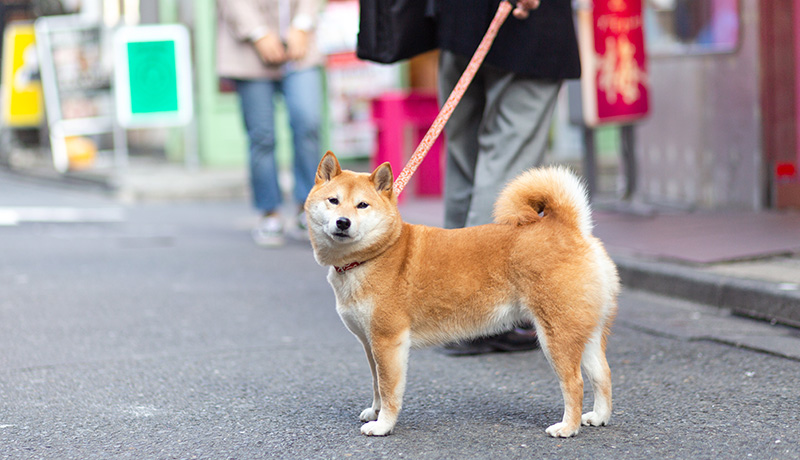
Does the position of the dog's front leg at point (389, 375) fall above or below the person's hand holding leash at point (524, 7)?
below

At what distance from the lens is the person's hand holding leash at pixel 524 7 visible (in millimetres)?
3553

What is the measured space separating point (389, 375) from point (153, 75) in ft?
30.2

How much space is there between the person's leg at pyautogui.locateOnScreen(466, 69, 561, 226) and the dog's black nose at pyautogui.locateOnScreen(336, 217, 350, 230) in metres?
1.10

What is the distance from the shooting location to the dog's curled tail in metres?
2.86

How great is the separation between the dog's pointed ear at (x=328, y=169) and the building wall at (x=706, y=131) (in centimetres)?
474

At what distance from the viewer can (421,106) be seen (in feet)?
27.9

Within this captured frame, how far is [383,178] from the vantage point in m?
2.82

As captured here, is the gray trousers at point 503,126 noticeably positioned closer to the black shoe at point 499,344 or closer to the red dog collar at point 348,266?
the black shoe at point 499,344

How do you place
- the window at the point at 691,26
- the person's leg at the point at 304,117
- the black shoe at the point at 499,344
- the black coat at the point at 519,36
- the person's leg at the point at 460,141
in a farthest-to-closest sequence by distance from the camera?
the window at the point at 691,26 < the person's leg at the point at 304,117 < the person's leg at the point at 460,141 < the black shoe at the point at 499,344 < the black coat at the point at 519,36

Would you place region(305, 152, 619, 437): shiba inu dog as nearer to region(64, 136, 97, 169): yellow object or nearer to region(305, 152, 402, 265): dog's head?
region(305, 152, 402, 265): dog's head

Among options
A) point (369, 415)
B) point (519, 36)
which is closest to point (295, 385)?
point (369, 415)

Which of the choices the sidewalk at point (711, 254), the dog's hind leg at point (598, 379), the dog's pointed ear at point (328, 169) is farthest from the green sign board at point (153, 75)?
the dog's hind leg at point (598, 379)

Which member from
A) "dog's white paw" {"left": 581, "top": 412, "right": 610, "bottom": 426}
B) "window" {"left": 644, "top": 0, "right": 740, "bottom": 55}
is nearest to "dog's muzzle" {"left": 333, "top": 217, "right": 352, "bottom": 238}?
"dog's white paw" {"left": 581, "top": 412, "right": 610, "bottom": 426}

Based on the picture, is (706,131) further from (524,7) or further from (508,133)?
(524,7)
